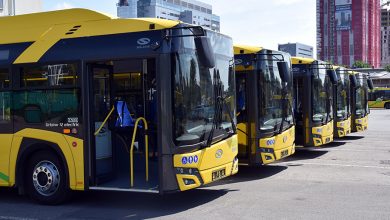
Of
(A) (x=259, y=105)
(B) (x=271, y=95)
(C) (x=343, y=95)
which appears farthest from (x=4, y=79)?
(C) (x=343, y=95)

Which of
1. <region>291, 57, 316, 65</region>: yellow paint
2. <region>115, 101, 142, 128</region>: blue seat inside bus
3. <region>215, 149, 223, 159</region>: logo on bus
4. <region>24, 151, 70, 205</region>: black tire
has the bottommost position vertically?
<region>24, 151, 70, 205</region>: black tire

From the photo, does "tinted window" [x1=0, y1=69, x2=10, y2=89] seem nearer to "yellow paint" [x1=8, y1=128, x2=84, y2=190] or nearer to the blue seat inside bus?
"yellow paint" [x1=8, y1=128, x2=84, y2=190]

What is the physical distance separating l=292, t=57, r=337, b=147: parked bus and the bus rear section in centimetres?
499

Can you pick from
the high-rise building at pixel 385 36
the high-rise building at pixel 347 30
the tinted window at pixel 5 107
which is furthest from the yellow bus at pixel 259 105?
the high-rise building at pixel 385 36

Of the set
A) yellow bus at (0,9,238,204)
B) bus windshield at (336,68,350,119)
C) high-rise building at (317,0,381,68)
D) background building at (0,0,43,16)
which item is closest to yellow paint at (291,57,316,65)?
bus windshield at (336,68,350,119)

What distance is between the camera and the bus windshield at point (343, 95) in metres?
17.9

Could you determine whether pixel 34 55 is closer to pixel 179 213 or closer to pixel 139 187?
pixel 139 187

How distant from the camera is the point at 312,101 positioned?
15039mm

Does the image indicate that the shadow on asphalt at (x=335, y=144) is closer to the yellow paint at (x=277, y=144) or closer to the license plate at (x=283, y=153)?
the yellow paint at (x=277, y=144)

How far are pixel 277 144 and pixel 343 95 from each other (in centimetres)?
784

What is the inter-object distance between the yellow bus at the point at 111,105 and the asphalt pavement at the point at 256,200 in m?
0.43

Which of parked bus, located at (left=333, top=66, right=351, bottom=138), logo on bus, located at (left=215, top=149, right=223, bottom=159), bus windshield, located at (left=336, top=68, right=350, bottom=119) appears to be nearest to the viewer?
logo on bus, located at (left=215, top=149, right=223, bottom=159)

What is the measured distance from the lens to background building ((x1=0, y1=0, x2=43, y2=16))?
4888cm

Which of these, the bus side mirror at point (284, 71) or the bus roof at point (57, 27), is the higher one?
the bus roof at point (57, 27)
